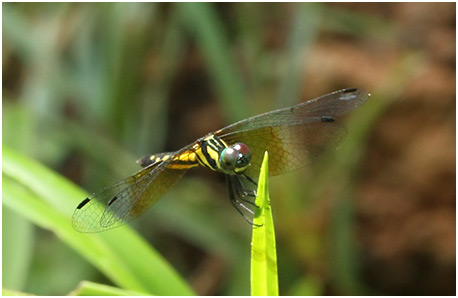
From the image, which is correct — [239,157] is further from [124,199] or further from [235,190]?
[124,199]

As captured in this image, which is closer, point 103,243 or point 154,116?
point 103,243

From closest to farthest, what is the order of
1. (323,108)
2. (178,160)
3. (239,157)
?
Result: (239,157) < (178,160) < (323,108)

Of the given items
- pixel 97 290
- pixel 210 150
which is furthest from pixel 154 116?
pixel 97 290

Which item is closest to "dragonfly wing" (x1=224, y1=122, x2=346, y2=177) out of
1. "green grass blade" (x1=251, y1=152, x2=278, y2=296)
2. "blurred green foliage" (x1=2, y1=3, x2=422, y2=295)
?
"green grass blade" (x1=251, y1=152, x2=278, y2=296)

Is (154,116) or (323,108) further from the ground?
(323,108)

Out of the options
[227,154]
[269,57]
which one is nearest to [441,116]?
[269,57]

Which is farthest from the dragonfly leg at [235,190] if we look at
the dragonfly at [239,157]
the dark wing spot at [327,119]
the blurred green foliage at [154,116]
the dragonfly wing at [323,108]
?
the blurred green foliage at [154,116]
